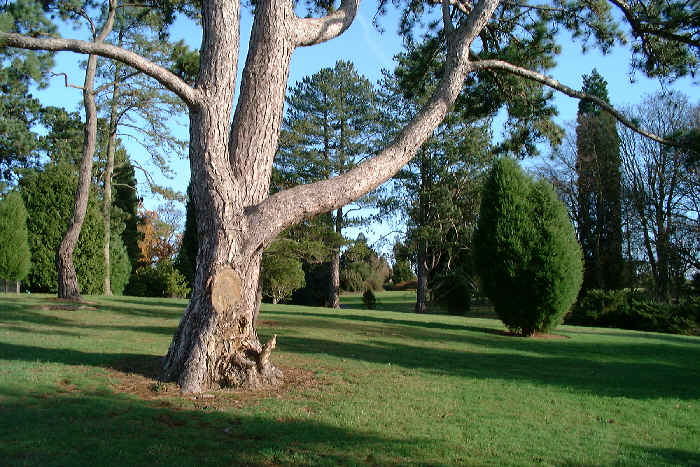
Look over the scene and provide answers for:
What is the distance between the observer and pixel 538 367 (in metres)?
9.96

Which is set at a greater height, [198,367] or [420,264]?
[420,264]

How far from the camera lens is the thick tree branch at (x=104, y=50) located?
5.84 m

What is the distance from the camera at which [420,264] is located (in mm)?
33719

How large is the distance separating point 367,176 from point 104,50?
3.44m

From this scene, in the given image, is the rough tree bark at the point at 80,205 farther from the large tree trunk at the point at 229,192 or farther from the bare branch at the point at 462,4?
the bare branch at the point at 462,4

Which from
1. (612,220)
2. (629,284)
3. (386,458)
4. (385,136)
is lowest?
(386,458)

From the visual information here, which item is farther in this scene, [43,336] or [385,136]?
[385,136]

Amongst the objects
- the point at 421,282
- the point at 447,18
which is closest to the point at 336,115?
the point at 421,282

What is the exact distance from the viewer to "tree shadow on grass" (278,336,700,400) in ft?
27.9

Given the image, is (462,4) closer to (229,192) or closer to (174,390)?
(229,192)

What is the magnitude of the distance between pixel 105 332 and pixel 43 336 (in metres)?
1.33

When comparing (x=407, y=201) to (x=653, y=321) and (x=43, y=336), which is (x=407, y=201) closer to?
(x=653, y=321)

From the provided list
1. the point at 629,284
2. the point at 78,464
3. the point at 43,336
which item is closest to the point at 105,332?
the point at 43,336

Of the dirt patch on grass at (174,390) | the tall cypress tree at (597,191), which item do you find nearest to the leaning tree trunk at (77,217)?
the dirt patch on grass at (174,390)
